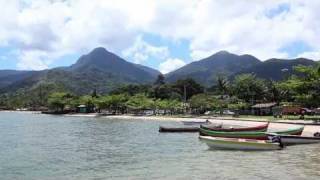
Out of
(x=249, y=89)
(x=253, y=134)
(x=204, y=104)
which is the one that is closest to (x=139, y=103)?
(x=204, y=104)

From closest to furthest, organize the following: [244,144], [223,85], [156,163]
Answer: [156,163] → [244,144] → [223,85]

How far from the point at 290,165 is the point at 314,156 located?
5328mm

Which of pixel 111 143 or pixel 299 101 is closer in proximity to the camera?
pixel 111 143

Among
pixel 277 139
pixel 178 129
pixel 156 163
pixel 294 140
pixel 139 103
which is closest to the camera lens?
pixel 156 163

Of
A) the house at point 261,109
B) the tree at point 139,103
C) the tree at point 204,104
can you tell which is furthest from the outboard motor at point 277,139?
the tree at point 139,103

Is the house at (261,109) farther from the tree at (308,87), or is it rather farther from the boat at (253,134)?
the boat at (253,134)

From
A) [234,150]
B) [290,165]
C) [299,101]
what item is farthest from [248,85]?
[290,165]

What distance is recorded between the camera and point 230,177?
32.3 metres

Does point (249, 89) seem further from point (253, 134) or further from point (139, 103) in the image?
point (253, 134)

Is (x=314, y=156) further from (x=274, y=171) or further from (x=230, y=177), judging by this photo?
(x=230, y=177)

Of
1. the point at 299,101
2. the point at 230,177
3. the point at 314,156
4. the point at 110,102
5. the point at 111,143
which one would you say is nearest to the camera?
the point at 230,177

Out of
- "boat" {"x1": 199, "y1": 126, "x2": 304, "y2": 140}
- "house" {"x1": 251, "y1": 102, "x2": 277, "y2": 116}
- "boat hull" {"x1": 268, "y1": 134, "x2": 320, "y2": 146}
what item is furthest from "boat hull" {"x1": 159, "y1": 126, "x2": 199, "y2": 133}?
"house" {"x1": 251, "y1": 102, "x2": 277, "y2": 116}

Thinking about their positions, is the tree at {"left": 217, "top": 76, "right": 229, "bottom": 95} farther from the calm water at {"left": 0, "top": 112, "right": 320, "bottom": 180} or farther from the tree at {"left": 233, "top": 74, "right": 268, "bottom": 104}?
the calm water at {"left": 0, "top": 112, "right": 320, "bottom": 180}

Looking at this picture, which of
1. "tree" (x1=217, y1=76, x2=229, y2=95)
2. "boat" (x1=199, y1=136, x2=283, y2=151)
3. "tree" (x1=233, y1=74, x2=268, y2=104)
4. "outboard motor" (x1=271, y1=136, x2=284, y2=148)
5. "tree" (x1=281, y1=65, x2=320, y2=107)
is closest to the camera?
"boat" (x1=199, y1=136, x2=283, y2=151)
